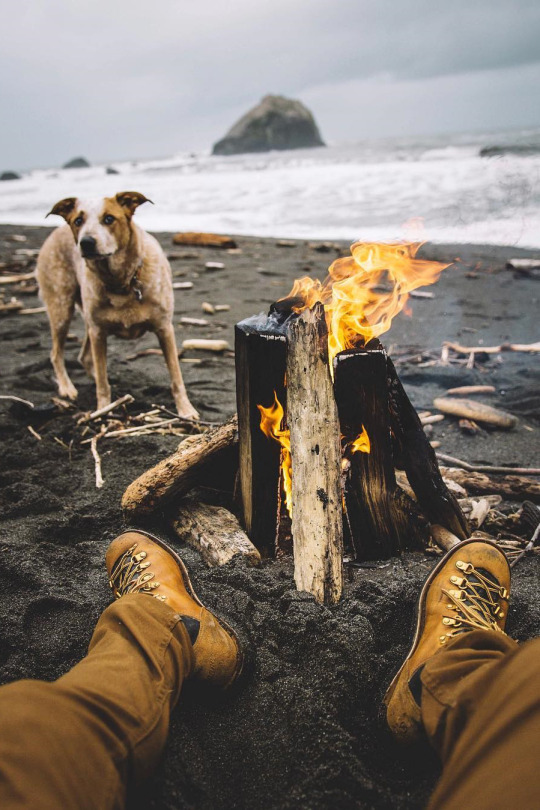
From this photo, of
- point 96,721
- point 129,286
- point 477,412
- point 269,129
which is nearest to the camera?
point 96,721

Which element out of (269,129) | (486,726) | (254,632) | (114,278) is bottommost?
(254,632)

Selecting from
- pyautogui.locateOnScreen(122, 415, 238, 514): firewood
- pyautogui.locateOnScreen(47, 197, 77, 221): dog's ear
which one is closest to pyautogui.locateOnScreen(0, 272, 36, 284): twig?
pyautogui.locateOnScreen(47, 197, 77, 221): dog's ear

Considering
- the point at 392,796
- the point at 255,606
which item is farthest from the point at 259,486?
the point at 392,796

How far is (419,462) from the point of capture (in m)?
2.34

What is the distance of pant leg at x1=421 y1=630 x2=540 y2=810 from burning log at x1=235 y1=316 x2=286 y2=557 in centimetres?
111

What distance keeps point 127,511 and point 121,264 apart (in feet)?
7.49

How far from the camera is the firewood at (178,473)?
2434 mm

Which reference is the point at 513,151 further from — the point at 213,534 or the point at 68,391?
the point at 213,534

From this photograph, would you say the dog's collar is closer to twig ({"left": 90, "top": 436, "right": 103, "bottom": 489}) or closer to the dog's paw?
the dog's paw

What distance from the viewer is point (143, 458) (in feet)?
10.8

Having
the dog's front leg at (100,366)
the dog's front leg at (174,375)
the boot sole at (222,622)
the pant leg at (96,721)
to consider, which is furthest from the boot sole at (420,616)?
the dog's front leg at (100,366)

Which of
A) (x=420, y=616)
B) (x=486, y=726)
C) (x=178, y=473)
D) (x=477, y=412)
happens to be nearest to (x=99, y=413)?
(x=178, y=473)

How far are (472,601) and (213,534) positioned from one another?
3.86 feet

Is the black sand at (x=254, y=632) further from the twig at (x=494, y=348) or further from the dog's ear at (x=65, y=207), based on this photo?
the dog's ear at (x=65, y=207)
